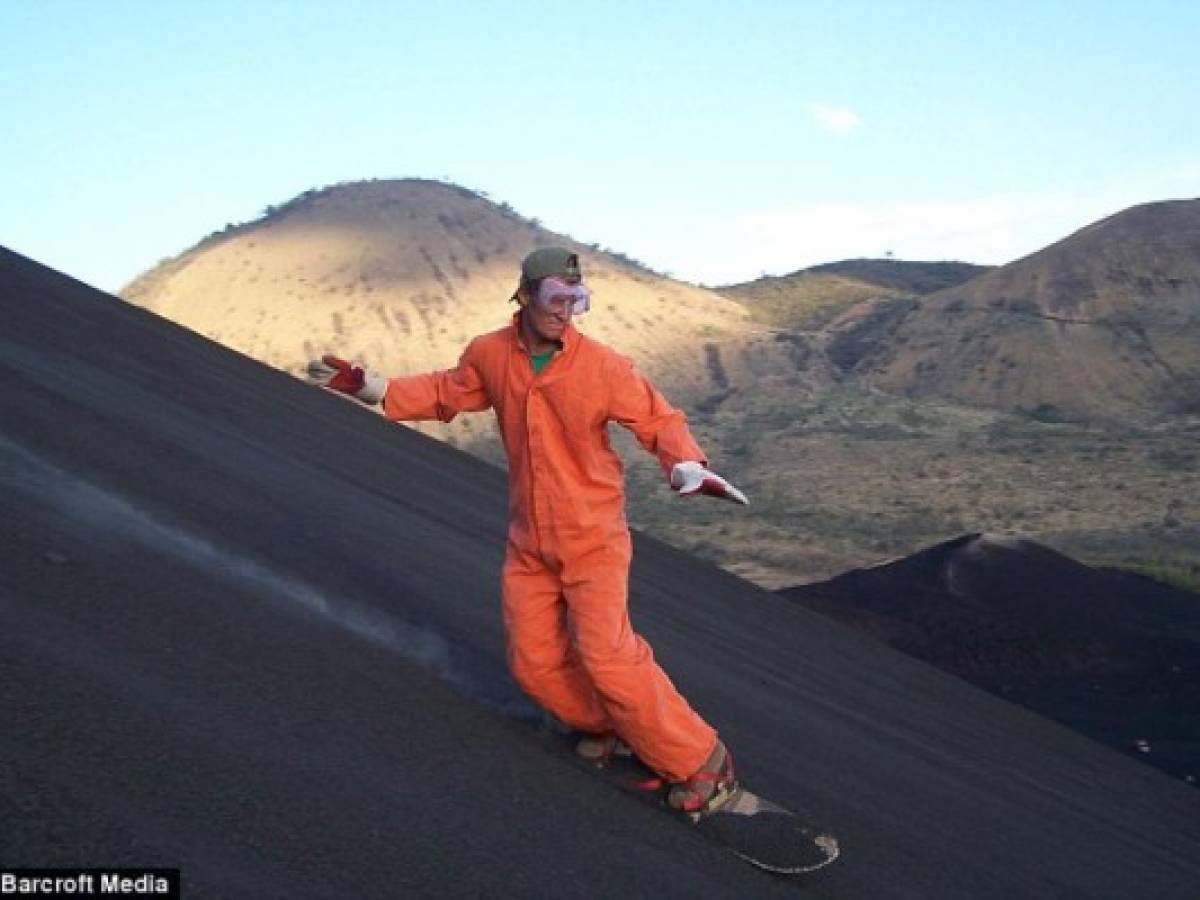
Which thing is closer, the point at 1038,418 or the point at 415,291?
the point at 1038,418

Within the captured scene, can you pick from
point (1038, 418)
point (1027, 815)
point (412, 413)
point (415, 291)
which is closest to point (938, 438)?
point (1038, 418)

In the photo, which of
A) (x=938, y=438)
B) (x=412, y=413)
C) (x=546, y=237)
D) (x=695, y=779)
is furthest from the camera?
(x=546, y=237)

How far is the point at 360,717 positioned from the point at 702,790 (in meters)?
1.02

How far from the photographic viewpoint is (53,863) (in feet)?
8.29

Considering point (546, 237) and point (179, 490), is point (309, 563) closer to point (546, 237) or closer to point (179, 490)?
point (179, 490)

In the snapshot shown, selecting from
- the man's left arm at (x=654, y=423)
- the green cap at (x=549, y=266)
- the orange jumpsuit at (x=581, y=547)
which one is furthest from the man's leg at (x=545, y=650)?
the green cap at (x=549, y=266)

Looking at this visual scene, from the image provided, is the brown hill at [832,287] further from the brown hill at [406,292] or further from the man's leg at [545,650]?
the man's leg at [545,650]

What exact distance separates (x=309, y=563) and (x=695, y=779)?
223 centimetres

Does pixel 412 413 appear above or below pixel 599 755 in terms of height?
above

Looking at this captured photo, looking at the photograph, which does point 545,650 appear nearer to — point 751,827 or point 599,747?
point 599,747

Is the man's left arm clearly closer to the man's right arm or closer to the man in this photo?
the man

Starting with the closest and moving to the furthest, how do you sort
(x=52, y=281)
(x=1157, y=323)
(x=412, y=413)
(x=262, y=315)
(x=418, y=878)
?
1. (x=418, y=878)
2. (x=412, y=413)
3. (x=52, y=281)
4. (x=1157, y=323)
5. (x=262, y=315)

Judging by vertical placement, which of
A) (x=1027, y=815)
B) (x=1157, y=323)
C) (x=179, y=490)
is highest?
(x=1157, y=323)

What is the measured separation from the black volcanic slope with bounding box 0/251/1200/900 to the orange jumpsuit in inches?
8.4
